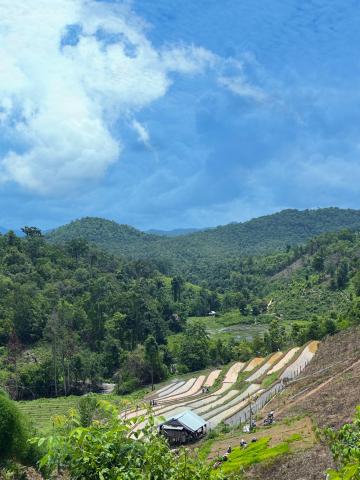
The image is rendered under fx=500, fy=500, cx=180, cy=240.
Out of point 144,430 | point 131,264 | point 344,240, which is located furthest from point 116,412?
point 344,240

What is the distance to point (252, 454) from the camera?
2384 centimetres

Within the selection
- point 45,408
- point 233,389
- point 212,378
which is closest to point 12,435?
point 233,389

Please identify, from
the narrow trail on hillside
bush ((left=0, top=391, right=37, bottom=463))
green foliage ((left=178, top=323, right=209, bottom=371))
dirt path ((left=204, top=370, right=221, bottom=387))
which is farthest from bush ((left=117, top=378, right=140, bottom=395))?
bush ((left=0, top=391, right=37, bottom=463))

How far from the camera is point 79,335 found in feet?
261

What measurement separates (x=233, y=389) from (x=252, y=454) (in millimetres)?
28764

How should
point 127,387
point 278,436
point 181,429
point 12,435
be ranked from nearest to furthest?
Result: point 12,435 < point 278,436 < point 181,429 < point 127,387

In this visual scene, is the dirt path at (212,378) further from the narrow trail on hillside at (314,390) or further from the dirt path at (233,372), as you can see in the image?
the narrow trail on hillside at (314,390)

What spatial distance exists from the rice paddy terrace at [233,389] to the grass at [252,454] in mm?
11774

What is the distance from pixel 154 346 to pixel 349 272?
63.1 metres

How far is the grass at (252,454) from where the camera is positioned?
22562 mm

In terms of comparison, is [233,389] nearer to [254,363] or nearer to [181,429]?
[254,363]

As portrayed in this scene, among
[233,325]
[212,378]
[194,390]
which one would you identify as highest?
[233,325]

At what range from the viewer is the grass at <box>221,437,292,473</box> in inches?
888

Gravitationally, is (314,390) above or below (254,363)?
above
